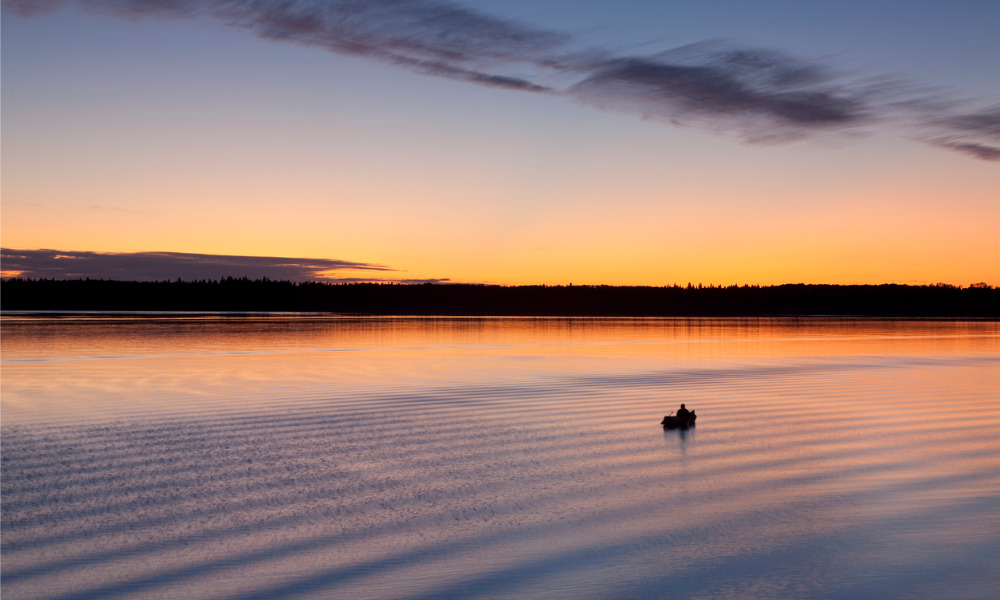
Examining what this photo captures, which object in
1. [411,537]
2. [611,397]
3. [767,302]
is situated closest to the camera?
[411,537]

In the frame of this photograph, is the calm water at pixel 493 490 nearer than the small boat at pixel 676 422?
Yes

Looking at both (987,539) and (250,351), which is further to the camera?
(250,351)

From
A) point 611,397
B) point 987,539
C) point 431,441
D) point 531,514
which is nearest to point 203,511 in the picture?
point 531,514

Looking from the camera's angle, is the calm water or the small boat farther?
the small boat

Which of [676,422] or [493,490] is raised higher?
[676,422]

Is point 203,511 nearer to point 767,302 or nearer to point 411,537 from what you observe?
point 411,537

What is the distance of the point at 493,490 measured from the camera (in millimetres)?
10672

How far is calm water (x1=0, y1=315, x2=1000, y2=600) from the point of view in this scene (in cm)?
746

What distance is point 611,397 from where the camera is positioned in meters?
20.6

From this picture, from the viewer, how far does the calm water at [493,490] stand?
7461 mm

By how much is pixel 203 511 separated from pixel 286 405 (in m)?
9.17

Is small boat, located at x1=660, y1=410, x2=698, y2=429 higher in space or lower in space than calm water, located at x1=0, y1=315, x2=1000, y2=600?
higher

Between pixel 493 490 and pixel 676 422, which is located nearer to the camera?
pixel 493 490

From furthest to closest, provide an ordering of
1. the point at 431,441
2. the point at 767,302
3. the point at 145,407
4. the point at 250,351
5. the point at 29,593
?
the point at 767,302
the point at 250,351
the point at 145,407
the point at 431,441
the point at 29,593
